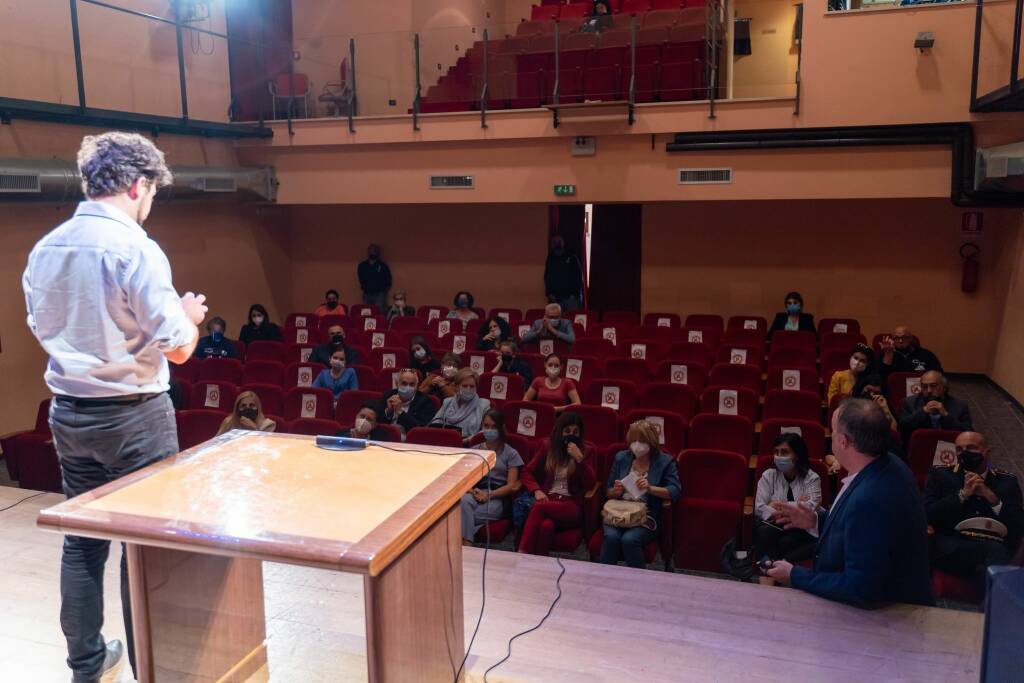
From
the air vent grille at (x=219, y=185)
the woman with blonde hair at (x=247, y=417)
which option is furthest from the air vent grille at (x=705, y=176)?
the air vent grille at (x=219, y=185)

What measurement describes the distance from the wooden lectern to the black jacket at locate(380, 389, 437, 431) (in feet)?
11.7

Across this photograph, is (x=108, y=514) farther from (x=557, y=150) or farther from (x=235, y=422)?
(x=557, y=150)

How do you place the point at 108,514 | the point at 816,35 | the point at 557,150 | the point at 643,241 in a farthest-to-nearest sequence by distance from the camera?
1. the point at 643,241
2. the point at 557,150
3. the point at 816,35
4. the point at 108,514

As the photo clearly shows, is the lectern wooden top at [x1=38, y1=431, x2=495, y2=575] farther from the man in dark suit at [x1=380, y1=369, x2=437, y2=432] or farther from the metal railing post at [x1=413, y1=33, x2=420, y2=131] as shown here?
the metal railing post at [x1=413, y1=33, x2=420, y2=131]

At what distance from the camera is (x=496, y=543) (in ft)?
15.9

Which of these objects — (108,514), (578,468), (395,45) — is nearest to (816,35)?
(395,45)

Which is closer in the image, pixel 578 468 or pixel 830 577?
pixel 830 577

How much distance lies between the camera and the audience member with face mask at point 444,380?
652cm

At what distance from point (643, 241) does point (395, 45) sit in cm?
406

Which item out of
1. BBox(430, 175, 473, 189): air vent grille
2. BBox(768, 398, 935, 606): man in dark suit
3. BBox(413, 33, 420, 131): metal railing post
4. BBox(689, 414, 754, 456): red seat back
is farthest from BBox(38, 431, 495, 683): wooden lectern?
BBox(413, 33, 420, 131): metal railing post

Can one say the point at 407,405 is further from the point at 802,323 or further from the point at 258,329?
the point at 802,323

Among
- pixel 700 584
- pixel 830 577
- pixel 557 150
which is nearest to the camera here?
pixel 830 577

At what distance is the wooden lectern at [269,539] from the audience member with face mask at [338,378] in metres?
4.51

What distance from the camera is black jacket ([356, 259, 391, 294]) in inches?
453
